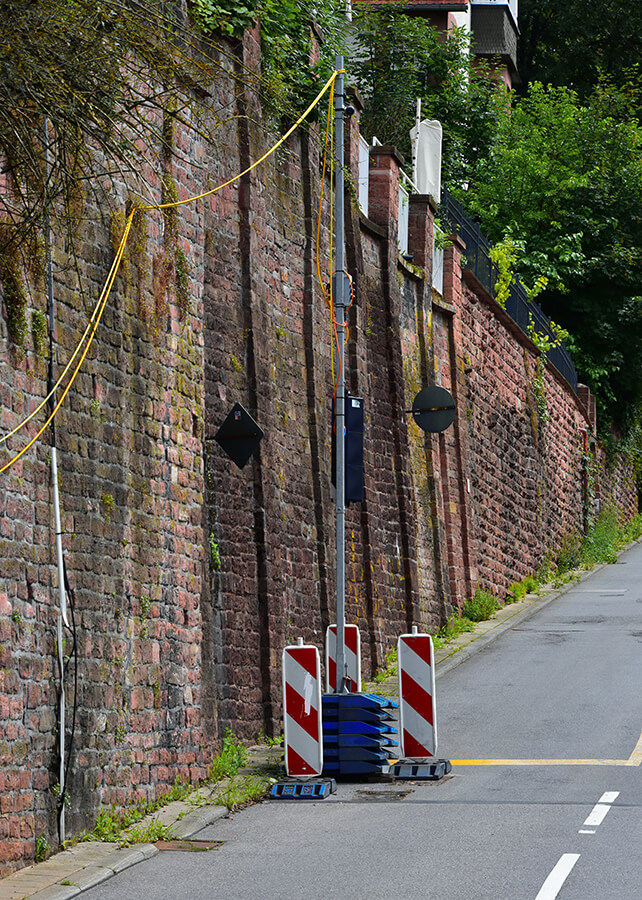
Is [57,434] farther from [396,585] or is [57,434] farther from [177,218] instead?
[396,585]

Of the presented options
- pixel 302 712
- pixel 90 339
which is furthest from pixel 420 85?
pixel 90 339

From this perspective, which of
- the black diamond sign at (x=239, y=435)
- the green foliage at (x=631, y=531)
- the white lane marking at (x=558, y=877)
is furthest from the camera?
the green foliage at (x=631, y=531)

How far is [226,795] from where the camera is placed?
10531mm

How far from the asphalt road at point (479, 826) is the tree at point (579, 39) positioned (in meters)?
38.6

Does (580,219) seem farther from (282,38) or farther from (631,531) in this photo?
(282,38)

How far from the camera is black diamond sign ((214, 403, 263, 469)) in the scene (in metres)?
12.1

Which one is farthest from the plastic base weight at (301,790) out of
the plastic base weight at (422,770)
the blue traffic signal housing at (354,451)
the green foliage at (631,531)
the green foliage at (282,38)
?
the green foliage at (631,531)

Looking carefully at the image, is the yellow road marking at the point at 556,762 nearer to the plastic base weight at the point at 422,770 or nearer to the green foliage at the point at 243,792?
the plastic base weight at the point at 422,770

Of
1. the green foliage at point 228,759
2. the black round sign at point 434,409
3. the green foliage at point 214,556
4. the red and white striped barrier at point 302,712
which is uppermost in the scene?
the black round sign at point 434,409

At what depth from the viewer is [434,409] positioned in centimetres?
1747

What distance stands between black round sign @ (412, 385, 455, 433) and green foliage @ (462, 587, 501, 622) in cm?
536

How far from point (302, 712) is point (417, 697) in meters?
1.26

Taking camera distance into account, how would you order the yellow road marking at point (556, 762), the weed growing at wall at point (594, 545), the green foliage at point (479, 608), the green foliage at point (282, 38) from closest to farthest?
the yellow road marking at point (556, 762), the green foliage at point (282, 38), the green foliage at point (479, 608), the weed growing at wall at point (594, 545)

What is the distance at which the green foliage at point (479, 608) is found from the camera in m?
22.2
